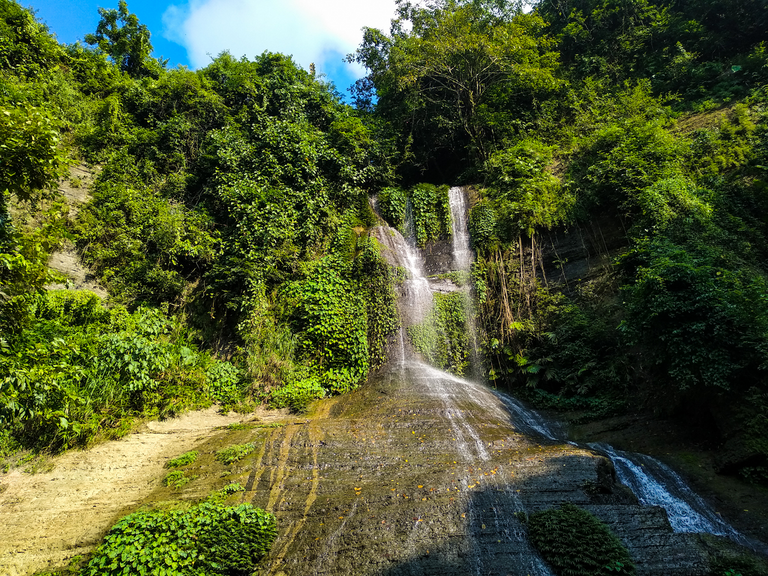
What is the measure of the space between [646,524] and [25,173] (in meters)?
9.35

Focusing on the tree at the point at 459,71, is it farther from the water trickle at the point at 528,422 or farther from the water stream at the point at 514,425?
the water trickle at the point at 528,422

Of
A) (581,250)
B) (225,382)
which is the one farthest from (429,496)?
(581,250)

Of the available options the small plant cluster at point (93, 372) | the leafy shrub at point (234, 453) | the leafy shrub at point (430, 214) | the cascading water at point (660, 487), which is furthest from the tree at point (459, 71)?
the leafy shrub at point (234, 453)

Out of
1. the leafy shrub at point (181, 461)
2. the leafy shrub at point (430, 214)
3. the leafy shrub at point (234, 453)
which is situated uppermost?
the leafy shrub at point (430, 214)

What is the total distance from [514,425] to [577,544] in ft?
13.4

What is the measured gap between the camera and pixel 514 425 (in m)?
8.98

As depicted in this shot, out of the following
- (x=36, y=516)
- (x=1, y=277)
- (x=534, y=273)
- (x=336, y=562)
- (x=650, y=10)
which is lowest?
(x=336, y=562)

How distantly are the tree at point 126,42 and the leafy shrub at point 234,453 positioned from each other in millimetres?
20553

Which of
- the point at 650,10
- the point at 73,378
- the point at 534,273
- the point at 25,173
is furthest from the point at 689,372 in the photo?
the point at 650,10

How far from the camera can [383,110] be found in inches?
838

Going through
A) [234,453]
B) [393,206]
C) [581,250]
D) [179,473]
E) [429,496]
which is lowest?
[429,496]

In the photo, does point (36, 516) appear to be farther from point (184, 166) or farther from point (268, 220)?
point (184, 166)

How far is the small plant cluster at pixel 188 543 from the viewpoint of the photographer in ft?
15.9

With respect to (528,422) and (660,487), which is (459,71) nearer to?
(528,422)
